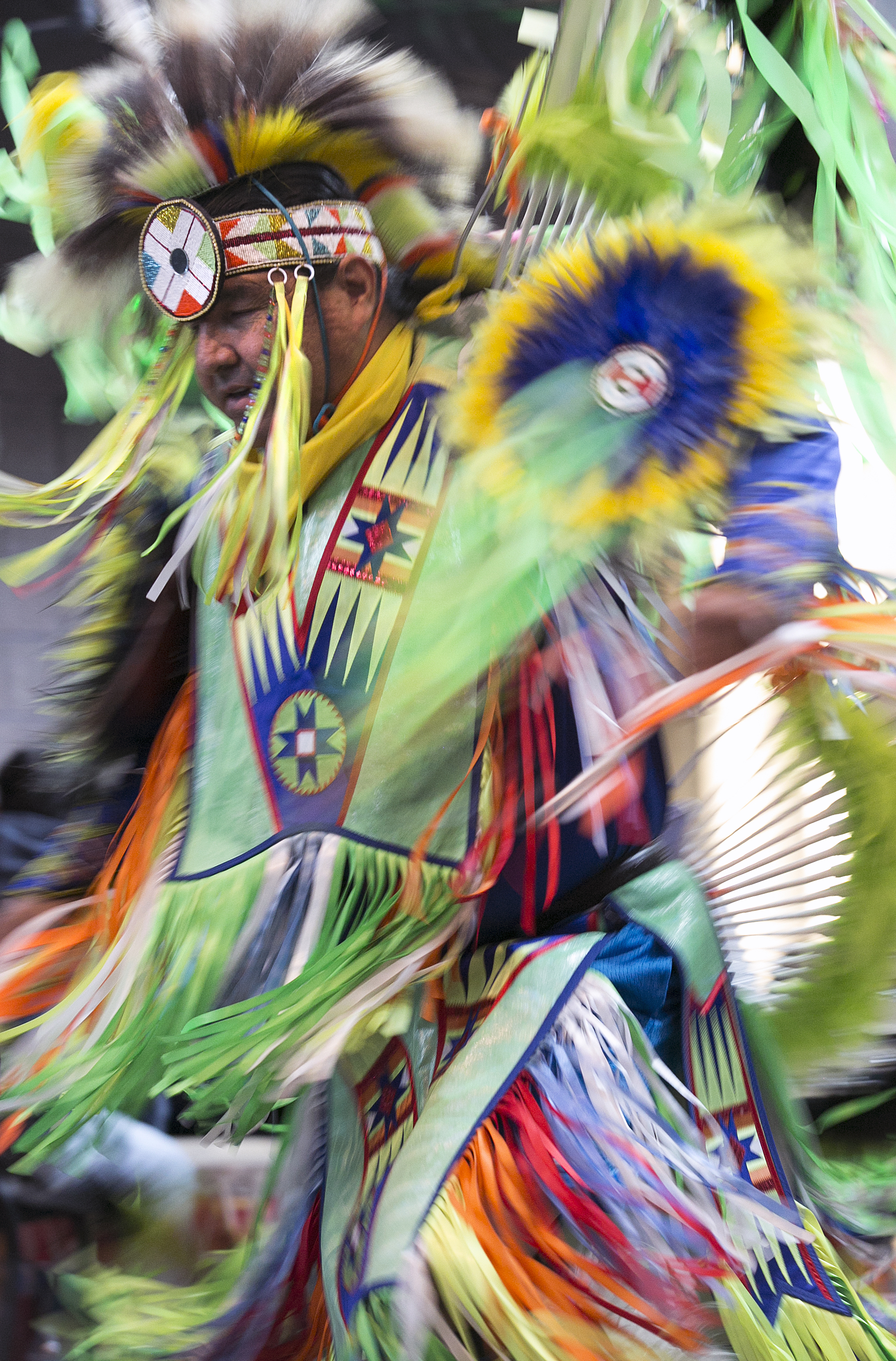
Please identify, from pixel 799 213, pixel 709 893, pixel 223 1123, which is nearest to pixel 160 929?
pixel 223 1123

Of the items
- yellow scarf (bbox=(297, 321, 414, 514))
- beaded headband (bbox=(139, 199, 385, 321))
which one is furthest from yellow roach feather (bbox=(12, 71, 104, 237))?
yellow scarf (bbox=(297, 321, 414, 514))

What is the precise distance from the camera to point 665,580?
63 centimetres

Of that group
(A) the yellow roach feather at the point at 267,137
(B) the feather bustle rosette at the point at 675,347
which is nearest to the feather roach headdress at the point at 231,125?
(A) the yellow roach feather at the point at 267,137

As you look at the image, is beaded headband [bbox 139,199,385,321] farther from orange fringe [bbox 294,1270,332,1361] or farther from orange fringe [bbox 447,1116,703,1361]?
orange fringe [bbox 294,1270,332,1361]

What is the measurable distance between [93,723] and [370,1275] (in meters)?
0.48

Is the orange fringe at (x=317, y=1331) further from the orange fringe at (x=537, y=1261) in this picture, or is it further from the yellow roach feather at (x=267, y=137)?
the yellow roach feather at (x=267, y=137)

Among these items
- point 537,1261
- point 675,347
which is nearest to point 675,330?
point 675,347

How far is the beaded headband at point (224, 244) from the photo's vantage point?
74 cm

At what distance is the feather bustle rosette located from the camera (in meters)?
0.56

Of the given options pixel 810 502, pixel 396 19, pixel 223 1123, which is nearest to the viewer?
pixel 810 502

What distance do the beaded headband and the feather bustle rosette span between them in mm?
212

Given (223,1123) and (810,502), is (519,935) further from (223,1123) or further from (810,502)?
(810,502)

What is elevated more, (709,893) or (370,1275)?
(709,893)

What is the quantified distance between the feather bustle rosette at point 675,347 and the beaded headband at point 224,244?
8.4 inches
